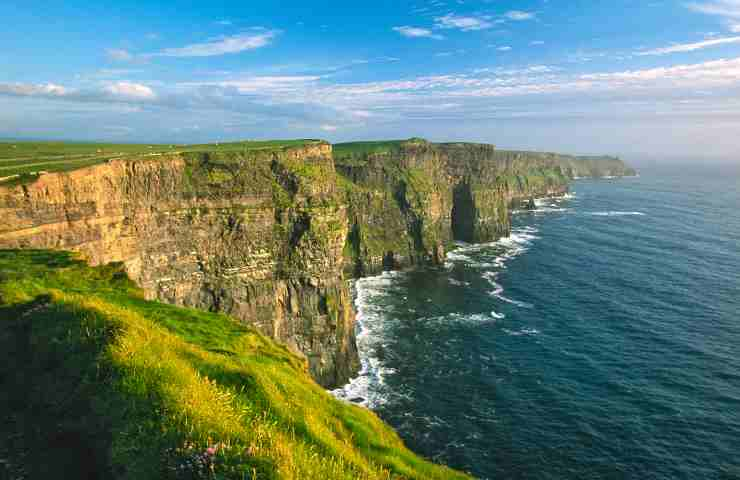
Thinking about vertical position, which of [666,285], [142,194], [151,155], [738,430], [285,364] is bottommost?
[738,430]

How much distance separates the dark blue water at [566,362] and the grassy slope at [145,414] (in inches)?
1529

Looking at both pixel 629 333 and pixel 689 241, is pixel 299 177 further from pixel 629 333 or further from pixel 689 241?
pixel 689 241

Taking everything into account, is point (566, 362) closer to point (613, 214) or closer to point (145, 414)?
point (145, 414)

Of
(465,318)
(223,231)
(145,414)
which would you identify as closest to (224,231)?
(223,231)

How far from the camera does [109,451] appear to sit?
10281mm

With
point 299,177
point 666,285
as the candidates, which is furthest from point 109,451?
point 666,285

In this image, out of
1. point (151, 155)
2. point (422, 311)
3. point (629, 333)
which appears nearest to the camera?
point (151, 155)

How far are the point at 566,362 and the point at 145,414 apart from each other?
65.7 meters

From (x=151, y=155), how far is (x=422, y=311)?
5729cm

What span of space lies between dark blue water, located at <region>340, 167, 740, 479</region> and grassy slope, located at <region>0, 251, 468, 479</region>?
38.8 metres

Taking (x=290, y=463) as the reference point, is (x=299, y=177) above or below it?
above

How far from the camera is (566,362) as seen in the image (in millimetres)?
63875

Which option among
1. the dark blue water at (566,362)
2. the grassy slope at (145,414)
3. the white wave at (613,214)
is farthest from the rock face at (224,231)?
the white wave at (613,214)

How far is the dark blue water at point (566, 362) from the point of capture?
46625 mm
